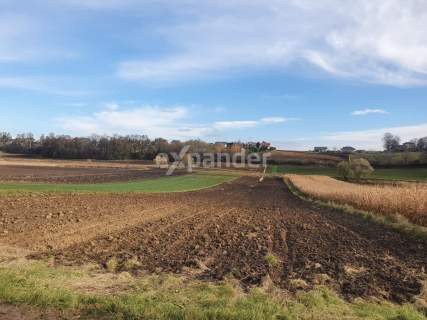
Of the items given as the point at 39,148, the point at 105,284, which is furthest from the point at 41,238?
the point at 39,148

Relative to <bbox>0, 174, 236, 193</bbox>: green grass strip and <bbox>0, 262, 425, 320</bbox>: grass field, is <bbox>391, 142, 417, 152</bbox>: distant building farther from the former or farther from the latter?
<bbox>0, 262, 425, 320</bbox>: grass field

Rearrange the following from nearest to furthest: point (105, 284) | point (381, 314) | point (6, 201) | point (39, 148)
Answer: point (381, 314)
point (105, 284)
point (6, 201)
point (39, 148)

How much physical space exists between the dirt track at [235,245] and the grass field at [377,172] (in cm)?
7285

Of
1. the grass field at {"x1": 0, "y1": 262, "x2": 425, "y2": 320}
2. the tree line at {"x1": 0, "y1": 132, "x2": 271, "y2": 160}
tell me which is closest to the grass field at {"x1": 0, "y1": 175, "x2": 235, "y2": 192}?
the grass field at {"x1": 0, "y1": 262, "x2": 425, "y2": 320}

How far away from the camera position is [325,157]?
437 feet

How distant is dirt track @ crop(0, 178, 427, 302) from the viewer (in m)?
9.63

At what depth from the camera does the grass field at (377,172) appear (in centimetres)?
8794

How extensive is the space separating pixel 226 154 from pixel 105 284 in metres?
126

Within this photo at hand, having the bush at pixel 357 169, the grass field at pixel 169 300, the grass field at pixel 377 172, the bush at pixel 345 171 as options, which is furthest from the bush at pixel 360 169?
the grass field at pixel 169 300

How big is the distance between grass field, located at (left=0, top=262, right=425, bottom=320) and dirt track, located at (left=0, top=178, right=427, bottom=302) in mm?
919

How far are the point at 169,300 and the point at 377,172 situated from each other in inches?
4017

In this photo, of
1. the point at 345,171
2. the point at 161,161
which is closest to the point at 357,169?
the point at 345,171

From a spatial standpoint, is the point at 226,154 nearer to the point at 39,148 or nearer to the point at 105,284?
the point at 39,148

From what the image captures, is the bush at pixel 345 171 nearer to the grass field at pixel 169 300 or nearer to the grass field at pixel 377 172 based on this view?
the grass field at pixel 377 172
